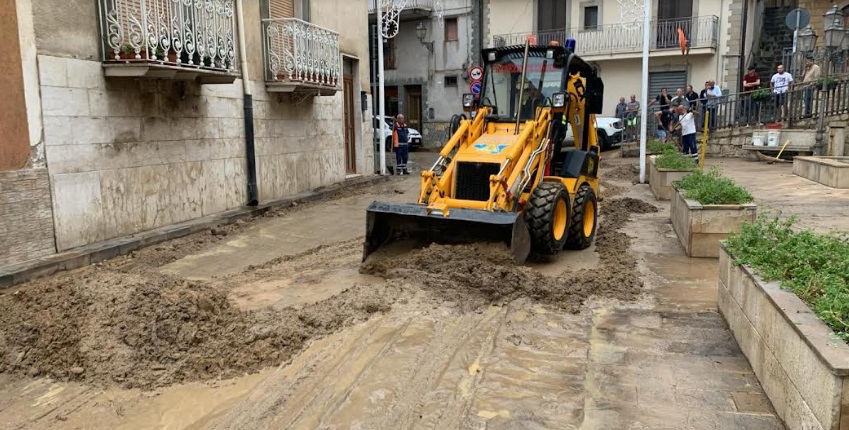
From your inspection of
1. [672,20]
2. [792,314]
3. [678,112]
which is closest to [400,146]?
[678,112]

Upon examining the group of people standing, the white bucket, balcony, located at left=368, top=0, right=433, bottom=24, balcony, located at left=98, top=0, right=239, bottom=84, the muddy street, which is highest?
balcony, located at left=368, top=0, right=433, bottom=24

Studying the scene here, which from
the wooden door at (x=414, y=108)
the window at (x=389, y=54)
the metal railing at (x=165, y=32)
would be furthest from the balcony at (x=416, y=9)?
the metal railing at (x=165, y=32)

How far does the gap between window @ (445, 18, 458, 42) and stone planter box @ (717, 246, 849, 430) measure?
85.7ft

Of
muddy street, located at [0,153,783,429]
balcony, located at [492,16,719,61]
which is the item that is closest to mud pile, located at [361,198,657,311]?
muddy street, located at [0,153,783,429]

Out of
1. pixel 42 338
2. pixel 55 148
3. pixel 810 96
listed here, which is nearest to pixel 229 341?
pixel 42 338

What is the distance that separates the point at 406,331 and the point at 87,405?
2.30 metres

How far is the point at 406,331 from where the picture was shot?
5.22 meters

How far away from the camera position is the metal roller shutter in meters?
12.7

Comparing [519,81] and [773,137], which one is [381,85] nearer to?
[519,81]

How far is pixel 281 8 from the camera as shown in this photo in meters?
13.2

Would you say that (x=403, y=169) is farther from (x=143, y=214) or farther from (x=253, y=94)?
(x=143, y=214)

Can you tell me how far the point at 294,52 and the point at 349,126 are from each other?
4472mm

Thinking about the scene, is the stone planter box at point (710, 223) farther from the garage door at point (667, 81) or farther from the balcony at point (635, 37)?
the garage door at point (667, 81)

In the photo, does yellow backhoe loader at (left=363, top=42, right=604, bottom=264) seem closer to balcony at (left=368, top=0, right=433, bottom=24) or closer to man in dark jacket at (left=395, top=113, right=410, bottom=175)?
man in dark jacket at (left=395, top=113, right=410, bottom=175)
